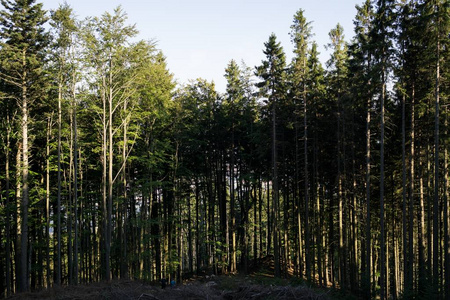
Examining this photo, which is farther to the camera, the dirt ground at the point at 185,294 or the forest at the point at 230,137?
the forest at the point at 230,137

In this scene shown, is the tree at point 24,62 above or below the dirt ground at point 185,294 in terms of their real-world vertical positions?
above

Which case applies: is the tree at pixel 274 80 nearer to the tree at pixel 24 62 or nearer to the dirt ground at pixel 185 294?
the dirt ground at pixel 185 294

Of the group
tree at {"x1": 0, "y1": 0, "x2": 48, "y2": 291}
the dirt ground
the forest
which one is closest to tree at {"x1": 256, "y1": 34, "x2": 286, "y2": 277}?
the forest

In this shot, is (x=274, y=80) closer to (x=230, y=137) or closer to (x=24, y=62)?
(x=230, y=137)

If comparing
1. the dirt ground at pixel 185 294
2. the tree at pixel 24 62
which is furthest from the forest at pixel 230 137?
the dirt ground at pixel 185 294

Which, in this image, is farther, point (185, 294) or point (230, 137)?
point (230, 137)

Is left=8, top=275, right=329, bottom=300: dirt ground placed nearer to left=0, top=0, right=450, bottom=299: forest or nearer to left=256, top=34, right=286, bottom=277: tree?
left=0, top=0, right=450, bottom=299: forest

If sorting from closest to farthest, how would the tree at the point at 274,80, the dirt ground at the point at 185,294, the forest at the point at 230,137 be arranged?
the dirt ground at the point at 185,294 → the forest at the point at 230,137 → the tree at the point at 274,80

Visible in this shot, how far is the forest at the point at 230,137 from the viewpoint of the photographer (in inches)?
718

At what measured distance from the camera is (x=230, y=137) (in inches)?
1216

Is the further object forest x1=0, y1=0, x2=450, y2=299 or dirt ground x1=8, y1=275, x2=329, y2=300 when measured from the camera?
forest x1=0, y1=0, x2=450, y2=299

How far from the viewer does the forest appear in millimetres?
18234

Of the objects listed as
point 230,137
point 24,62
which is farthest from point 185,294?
point 230,137

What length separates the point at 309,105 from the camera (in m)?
24.8
